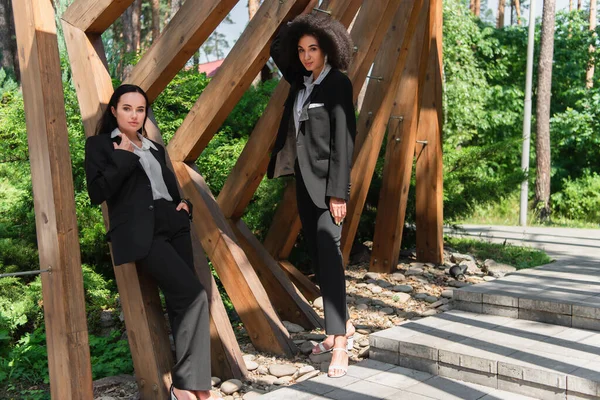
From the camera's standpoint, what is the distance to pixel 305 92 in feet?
12.0

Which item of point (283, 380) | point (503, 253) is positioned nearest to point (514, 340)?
point (283, 380)

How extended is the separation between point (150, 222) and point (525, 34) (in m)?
21.5

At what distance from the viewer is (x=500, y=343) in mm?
3826

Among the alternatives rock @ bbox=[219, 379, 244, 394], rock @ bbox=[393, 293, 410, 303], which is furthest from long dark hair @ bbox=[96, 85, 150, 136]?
rock @ bbox=[393, 293, 410, 303]

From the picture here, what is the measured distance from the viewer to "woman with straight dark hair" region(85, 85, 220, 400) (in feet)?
10.3

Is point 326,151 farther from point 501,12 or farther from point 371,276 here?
point 501,12

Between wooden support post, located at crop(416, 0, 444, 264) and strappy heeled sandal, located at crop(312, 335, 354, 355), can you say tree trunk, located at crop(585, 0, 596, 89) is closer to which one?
wooden support post, located at crop(416, 0, 444, 264)

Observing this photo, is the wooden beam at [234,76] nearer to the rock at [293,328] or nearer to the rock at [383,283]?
the rock at [293,328]

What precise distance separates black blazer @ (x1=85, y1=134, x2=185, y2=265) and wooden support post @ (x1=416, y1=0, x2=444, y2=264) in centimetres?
418

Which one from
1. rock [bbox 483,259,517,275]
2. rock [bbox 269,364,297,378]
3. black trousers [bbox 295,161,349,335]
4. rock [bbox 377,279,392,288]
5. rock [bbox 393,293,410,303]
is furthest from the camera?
rock [bbox 483,259,517,275]

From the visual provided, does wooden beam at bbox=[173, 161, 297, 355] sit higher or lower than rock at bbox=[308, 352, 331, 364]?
higher

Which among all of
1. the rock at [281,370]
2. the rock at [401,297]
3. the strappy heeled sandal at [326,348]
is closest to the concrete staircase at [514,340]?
the strappy heeled sandal at [326,348]

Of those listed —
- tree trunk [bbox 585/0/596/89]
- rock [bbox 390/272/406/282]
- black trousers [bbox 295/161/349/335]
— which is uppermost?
tree trunk [bbox 585/0/596/89]

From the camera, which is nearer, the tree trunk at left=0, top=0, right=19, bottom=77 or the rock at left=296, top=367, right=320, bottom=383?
the rock at left=296, top=367, right=320, bottom=383
